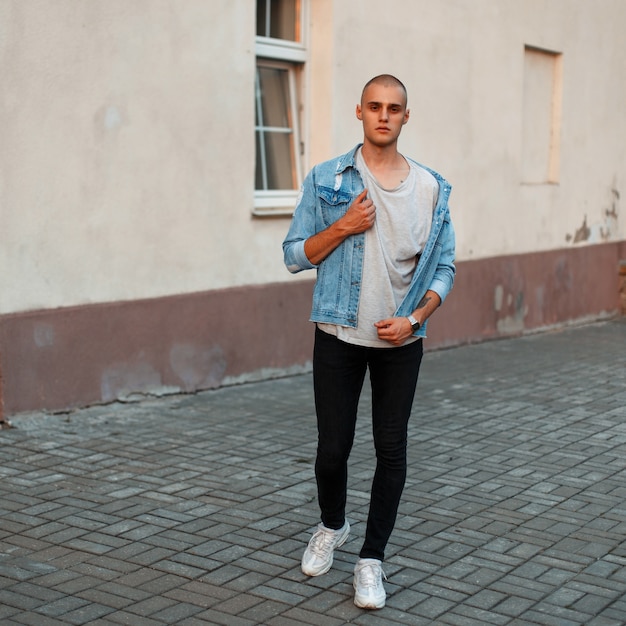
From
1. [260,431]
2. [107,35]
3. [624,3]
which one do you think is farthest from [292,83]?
[624,3]

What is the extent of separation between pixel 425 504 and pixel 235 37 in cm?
432

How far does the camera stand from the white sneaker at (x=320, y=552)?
4.64m

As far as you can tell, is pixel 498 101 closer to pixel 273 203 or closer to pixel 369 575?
pixel 273 203

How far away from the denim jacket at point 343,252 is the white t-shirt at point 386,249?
0.03 m

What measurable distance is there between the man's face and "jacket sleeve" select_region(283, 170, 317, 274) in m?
0.31

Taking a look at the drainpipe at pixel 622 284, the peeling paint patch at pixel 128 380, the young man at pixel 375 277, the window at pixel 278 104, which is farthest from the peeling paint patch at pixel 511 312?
the young man at pixel 375 277

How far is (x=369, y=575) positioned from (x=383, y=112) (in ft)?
5.65

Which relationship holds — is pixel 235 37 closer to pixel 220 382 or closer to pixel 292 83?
pixel 292 83

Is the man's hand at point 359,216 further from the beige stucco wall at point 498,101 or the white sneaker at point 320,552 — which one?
the beige stucco wall at point 498,101

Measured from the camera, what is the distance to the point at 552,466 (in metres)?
6.58

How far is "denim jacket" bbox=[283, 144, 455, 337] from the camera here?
14.1ft

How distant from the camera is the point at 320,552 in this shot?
15.3 ft

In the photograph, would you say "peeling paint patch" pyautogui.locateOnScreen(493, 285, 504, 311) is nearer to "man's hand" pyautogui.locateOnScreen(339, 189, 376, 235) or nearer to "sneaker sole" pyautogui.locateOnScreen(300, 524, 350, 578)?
"sneaker sole" pyautogui.locateOnScreen(300, 524, 350, 578)

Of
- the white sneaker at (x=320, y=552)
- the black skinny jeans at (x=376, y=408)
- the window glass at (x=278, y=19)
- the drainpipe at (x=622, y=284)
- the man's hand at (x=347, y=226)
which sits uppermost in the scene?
the window glass at (x=278, y=19)
